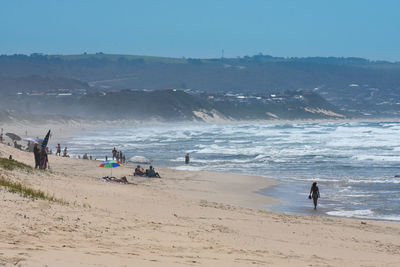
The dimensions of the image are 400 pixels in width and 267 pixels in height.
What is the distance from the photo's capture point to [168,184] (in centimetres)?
2441

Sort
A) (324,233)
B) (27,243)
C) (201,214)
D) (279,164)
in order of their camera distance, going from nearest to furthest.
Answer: (27,243), (324,233), (201,214), (279,164)

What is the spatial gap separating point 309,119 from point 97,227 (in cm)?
16067

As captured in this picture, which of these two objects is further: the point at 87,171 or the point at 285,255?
the point at 87,171

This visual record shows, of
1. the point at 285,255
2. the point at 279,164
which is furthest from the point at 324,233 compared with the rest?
the point at 279,164

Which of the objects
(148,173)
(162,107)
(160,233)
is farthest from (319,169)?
(162,107)

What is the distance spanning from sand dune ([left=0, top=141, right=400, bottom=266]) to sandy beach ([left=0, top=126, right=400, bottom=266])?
0.05 feet

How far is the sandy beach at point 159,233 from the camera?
8.21m

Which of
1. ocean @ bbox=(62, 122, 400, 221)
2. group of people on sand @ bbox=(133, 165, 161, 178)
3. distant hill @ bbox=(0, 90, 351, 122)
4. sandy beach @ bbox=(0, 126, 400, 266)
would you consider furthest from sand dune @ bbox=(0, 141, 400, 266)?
distant hill @ bbox=(0, 90, 351, 122)

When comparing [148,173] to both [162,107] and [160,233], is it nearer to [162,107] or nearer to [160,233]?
[160,233]

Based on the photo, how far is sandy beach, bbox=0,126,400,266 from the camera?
821 cm

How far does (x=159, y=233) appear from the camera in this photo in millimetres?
10617

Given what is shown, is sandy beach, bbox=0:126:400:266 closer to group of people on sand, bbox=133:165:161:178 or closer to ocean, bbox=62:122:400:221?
ocean, bbox=62:122:400:221

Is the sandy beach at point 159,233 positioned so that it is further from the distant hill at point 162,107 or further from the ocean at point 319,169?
the distant hill at point 162,107

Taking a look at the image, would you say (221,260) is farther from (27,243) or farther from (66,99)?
(66,99)
